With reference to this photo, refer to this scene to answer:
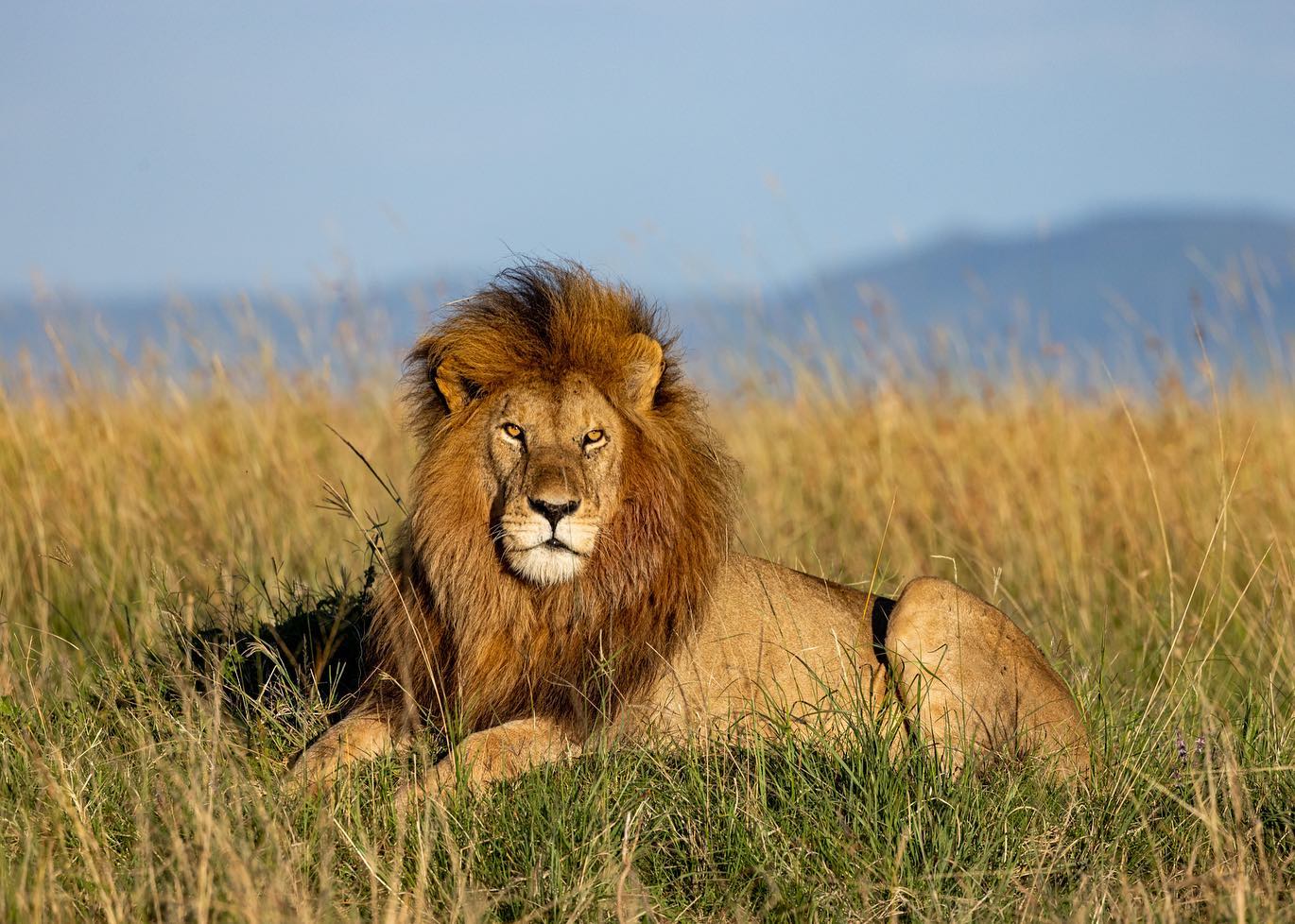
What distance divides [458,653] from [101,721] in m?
1.06

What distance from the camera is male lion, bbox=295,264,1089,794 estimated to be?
381 cm

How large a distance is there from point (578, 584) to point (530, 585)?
13 cm

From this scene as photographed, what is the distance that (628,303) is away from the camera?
4113 mm

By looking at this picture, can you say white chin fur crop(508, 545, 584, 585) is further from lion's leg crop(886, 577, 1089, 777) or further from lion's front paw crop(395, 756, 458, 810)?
lion's leg crop(886, 577, 1089, 777)

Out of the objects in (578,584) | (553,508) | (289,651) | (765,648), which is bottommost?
(765,648)

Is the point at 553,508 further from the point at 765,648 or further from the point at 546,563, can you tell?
the point at 765,648

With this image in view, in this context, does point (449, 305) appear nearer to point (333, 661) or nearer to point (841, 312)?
point (333, 661)

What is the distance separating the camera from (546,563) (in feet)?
12.3

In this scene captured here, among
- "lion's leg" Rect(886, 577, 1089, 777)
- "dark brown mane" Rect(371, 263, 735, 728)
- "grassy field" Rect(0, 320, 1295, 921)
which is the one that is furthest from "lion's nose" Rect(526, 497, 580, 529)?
"lion's leg" Rect(886, 577, 1089, 777)

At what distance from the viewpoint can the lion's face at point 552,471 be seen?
369 centimetres

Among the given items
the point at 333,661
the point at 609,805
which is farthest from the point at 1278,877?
the point at 333,661

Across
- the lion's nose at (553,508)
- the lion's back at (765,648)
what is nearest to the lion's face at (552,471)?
the lion's nose at (553,508)

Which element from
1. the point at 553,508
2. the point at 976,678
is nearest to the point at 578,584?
the point at 553,508

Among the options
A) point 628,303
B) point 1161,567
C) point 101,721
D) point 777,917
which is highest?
point 628,303
